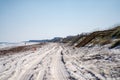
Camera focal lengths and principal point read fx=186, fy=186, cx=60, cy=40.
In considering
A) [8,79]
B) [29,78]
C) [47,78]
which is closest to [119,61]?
[47,78]

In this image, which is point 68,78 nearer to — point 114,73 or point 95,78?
point 95,78

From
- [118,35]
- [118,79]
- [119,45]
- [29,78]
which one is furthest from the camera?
[118,35]

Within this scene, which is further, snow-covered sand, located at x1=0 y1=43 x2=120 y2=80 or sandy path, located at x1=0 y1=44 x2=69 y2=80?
sandy path, located at x1=0 y1=44 x2=69 y2=80

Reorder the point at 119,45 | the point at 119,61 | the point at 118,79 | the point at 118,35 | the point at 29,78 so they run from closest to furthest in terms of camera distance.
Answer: the point at 118,79, the point at 29,78, the point at 119,61, the point at 119,45, the point at 118,35

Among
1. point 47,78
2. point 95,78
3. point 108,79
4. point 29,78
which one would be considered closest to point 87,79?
point 95,78

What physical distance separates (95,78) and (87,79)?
395mm

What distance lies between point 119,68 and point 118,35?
13.3 metres

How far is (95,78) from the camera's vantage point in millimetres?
9047

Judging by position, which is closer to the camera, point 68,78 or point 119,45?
point 68,78

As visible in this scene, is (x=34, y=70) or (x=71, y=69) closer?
(x=71, y=69)

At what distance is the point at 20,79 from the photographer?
33.3 ft

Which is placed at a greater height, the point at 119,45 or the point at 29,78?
the point at 119,45

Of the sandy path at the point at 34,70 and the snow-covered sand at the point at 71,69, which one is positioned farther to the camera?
the sandy path at the point at 34,70

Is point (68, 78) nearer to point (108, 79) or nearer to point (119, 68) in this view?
point (108, 79)
